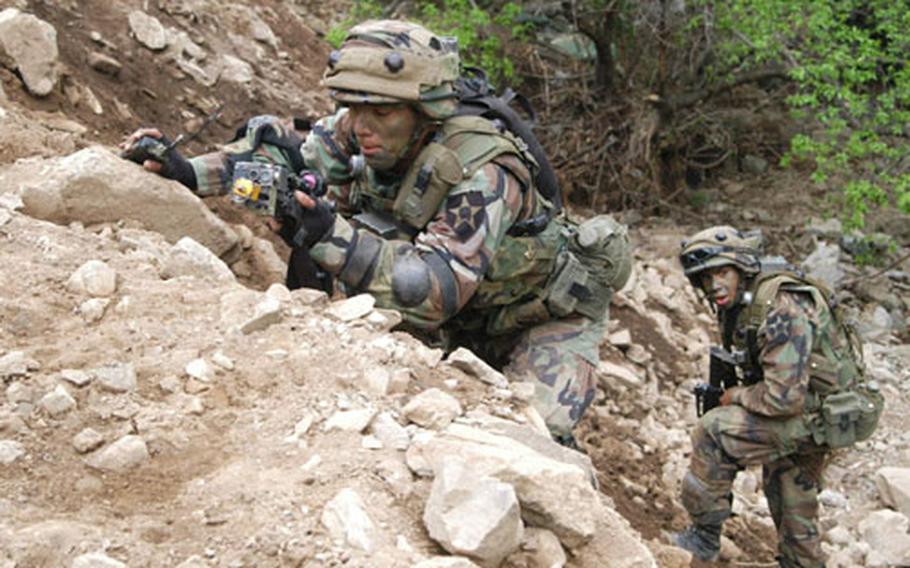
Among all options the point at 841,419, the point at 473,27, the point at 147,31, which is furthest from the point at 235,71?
the point at 841,419

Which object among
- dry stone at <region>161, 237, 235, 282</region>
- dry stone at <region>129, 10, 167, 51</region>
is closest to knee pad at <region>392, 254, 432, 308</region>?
dry stone at <region>161, 237, 235, 282</region>

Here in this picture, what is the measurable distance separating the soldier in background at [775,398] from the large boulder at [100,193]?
2456mm

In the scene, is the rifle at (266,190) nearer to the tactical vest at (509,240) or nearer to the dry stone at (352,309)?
the dry stone at (352,309)

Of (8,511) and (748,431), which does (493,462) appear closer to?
(8,511)

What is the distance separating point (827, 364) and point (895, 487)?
160 centimetres

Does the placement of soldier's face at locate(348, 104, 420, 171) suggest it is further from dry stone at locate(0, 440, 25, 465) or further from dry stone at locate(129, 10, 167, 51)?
dry stone at locate(129, 10, 167, 51)

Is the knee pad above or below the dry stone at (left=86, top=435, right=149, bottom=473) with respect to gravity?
A: below

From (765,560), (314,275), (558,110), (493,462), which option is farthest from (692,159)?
(493,462)

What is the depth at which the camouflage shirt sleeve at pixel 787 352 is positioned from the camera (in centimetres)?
473

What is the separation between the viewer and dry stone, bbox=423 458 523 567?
226cm

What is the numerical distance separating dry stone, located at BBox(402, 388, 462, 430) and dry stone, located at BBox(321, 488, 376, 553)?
44cm

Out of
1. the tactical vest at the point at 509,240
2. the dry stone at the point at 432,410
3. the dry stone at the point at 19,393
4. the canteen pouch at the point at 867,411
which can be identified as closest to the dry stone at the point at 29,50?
the tactical vest at the point at 509,240

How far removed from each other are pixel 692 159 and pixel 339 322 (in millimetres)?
8136

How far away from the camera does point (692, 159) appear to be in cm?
1072
